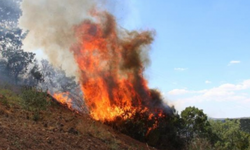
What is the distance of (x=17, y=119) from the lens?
37.4 ft

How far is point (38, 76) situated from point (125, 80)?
42.9ft

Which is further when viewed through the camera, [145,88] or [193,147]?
[145,88]

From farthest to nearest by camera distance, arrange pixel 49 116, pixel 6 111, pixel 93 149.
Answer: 1. pixel 49 116
2. pixel 6 111
3. pixel 93 149

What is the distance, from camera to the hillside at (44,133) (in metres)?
8.63

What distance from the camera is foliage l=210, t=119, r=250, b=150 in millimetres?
25625

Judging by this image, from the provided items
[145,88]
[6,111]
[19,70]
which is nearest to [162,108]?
[145,88]

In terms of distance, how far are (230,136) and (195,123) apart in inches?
348

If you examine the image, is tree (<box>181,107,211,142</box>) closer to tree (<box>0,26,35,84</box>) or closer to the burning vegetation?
the burning vegetation

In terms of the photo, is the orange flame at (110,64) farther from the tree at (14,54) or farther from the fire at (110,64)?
the tree at (14,54)

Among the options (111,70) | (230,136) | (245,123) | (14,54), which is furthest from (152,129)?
(245,123)

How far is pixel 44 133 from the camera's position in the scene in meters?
10.2

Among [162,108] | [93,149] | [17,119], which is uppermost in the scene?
[162,108]

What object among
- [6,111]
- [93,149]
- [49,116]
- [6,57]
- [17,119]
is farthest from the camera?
[6,57]

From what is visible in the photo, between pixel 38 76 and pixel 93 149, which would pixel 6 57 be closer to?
pixel 38 76
